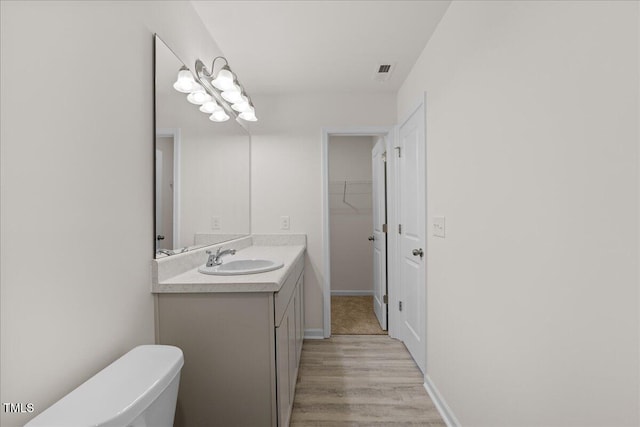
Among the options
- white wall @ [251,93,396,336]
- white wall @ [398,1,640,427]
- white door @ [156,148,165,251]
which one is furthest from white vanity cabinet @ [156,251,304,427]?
white wall @ [251,93,396,336]

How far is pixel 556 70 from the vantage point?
2.99 feet

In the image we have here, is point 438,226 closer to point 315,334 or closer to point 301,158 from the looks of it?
point 301,158

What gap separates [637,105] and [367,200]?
381 cm

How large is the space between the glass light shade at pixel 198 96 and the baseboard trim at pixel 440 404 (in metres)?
2.22

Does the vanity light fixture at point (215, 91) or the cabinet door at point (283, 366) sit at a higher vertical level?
the vanity light fixture at point (215, 91)

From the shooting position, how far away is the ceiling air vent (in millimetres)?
2420

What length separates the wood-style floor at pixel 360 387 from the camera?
179 cm

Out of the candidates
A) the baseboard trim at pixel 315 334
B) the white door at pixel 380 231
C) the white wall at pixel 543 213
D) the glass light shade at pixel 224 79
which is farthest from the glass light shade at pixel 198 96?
the baseboard trim at pixel 315 334

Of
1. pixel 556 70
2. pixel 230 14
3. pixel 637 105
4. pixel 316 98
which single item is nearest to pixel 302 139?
pixel 316 98

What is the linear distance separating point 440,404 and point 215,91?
7.91ft

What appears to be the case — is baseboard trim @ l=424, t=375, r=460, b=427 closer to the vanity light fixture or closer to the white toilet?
the white toilet

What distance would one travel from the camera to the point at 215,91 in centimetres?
210

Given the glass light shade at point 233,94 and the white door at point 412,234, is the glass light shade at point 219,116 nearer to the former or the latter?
the glass light shade at point 233,94

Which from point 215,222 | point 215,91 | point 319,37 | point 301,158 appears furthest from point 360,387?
point 319,37
